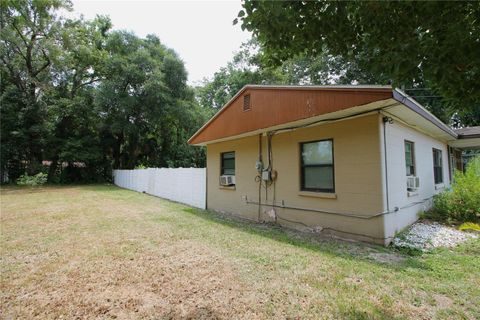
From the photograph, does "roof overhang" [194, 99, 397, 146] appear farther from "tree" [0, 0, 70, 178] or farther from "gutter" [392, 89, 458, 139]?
"tree" [0, 0, 70, 178]

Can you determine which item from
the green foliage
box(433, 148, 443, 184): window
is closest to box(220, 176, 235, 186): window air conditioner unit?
box(433, 148, 443, 184): window

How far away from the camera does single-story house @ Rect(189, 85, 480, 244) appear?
500 centimetres

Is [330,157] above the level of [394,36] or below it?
below

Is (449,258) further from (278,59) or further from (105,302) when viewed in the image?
(105,302)

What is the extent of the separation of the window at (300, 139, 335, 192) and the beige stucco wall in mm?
154

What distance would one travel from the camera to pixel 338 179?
5566 millimetres

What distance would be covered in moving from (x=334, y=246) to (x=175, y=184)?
8.62 m

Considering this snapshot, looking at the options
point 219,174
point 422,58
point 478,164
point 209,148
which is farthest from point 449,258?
point 209,148

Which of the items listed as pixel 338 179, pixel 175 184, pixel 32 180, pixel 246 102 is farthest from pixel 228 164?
pixel 32 180

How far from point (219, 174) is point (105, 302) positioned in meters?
6.60

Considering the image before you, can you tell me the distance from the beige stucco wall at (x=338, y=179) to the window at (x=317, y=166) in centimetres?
15

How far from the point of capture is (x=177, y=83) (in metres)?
21.7

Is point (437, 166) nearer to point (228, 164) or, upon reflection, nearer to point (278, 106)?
point (278, 106)

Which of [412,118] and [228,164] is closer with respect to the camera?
[412,118]
